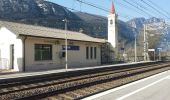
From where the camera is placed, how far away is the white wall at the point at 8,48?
39969mm

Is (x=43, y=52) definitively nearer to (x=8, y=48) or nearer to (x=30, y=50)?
(x=30, y=50)

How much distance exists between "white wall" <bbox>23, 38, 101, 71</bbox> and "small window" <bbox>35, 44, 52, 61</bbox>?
435 millimetres

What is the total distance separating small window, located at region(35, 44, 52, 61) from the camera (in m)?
42.7

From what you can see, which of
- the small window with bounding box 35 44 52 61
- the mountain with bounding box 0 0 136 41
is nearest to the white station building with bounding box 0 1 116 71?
the small window with bounding box 35 44 52 61

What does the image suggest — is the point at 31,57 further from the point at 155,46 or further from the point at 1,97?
the point at 155,46

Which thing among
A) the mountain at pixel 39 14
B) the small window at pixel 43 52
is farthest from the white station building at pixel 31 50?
the mountain at pixel 39 14

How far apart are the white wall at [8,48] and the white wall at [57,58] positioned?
995mm

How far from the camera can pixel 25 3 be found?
149875 millimetres

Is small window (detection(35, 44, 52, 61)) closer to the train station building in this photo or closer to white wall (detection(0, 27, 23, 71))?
the train station building

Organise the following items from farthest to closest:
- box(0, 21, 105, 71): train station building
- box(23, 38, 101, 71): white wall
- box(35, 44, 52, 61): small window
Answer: box(35, 44, 52, 61): small window → box(23, 38, 101, 71): white wall → box(0, 21, 105, 71): train station building

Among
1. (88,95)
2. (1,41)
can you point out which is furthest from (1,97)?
(1,41)

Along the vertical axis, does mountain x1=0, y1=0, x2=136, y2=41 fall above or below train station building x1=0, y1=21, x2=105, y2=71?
above

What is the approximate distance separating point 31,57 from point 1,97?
26.2 m

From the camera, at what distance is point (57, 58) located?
46.9 meters
